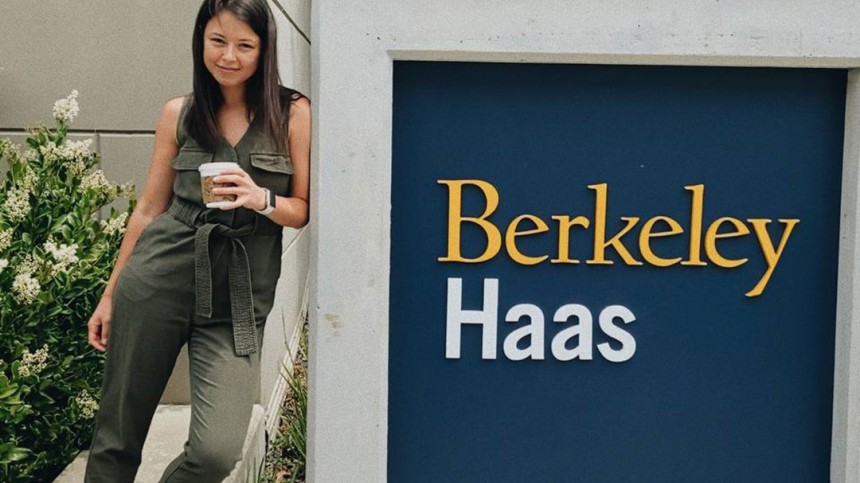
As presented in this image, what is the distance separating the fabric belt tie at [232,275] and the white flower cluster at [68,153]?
1.08 meters

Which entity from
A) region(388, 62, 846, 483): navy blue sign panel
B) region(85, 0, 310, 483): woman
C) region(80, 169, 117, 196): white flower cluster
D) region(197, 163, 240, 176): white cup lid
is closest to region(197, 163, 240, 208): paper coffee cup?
region(197, 163, 240, 176): white cup lid

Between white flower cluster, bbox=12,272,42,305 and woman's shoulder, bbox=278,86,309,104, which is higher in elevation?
woman's shoulder, bbox=278,86,309,104

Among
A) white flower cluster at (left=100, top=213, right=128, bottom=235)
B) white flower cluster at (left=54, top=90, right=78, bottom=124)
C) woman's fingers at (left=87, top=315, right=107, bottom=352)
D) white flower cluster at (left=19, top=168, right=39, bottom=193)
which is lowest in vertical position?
woman's fingers at (left=87, top=315, right=107, bottom=352)

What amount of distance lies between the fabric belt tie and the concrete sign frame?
16.5 inches

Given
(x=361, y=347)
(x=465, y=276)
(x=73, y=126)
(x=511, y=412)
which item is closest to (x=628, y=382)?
(x=511, y=412)

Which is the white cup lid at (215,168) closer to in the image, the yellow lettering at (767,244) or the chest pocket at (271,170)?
the chest pocket at (271,170)

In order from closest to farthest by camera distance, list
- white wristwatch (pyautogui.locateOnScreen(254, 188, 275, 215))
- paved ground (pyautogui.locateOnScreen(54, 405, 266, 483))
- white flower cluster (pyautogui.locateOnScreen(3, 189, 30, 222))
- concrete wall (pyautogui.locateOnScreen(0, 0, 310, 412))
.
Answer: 1. white wristwatch (pyautogui.locateOnScreen(254, 188, 275, 215))
2. white flower cluster (pyautogui.locateOnScreen(3, 189, 30, 222))
3. paved ground (pyautogui.locateOnScreen(54, 405, 266, 483))
4. concrete wall (pyautogui.locateOnScreen(0, 0, 310, 412))

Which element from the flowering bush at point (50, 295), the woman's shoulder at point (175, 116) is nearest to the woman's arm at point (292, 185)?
the woman's shoulder at point (175, 116)

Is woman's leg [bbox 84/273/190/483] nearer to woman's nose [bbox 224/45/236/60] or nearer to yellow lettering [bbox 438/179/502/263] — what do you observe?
woman's nose [bbox 224/45/236/60]

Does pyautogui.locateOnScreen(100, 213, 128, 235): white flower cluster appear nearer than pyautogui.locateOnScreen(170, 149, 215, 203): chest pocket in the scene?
No

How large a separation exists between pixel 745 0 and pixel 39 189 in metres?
2.51

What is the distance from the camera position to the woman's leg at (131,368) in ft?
9.67

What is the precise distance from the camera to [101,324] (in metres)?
3.13

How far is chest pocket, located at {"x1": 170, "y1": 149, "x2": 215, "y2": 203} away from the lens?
9.46ft
